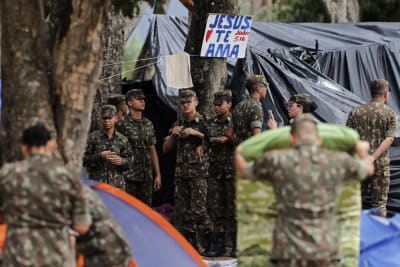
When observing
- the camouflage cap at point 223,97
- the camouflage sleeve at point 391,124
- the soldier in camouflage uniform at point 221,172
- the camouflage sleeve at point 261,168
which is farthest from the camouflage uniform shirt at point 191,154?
the camouflage sleeve at point 261,168

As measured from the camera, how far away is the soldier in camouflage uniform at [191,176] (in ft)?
42.6

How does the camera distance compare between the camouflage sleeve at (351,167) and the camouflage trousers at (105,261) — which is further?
the camouflage trousers at (105,261)

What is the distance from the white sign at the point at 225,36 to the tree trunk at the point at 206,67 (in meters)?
0.26

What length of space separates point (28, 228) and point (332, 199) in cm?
230

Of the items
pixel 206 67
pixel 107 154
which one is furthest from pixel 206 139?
pixel 206 67

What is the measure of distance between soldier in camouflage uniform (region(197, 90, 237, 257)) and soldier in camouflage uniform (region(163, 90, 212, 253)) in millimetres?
104

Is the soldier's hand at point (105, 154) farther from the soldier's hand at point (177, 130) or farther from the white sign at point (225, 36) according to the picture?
the white sign at point (225, 36)

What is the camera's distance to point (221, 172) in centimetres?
1284

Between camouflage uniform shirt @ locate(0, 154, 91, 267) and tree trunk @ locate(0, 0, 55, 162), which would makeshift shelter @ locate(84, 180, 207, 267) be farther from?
camouflage uniform shirt @ locate(0, 154, 91, 267)

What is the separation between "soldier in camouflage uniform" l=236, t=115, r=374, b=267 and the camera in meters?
8.24

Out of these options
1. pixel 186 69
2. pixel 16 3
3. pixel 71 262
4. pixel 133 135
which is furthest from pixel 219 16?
pixel 71 262

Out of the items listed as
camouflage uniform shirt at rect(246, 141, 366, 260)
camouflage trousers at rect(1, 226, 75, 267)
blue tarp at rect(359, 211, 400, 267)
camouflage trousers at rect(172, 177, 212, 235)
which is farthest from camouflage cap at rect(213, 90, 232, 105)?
camouflage trousers at rect(1, 226, 75, 267)

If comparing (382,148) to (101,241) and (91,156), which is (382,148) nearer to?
(91,156)

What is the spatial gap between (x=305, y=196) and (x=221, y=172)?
4649mm
